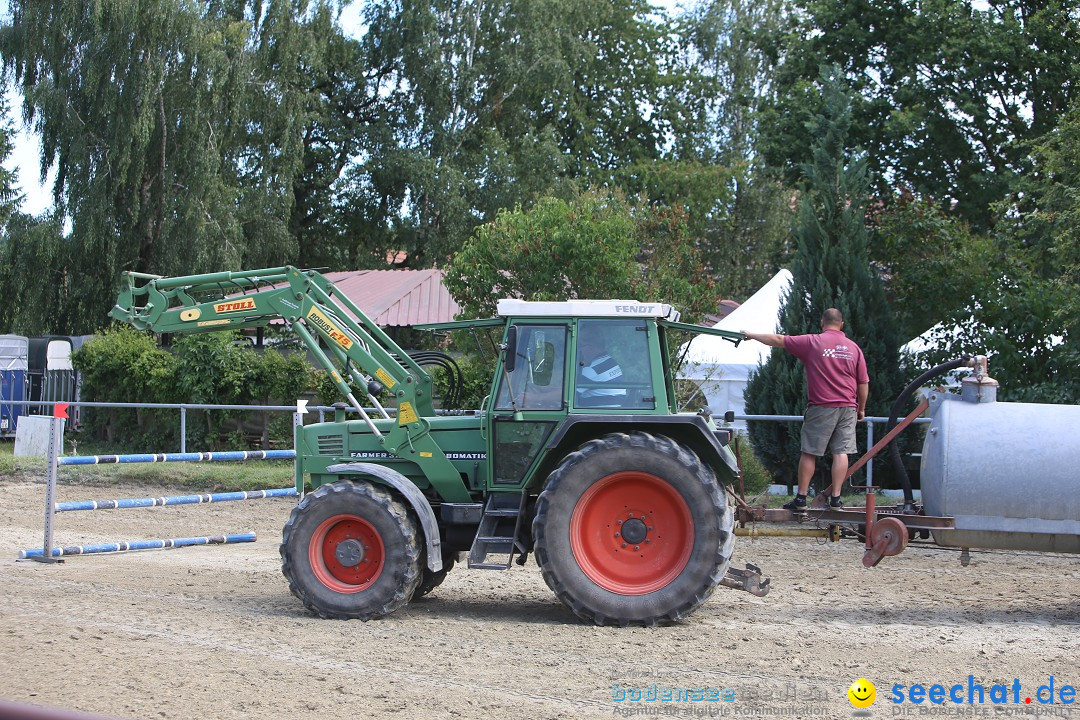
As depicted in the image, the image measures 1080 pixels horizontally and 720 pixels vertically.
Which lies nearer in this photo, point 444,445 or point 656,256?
point 444,445

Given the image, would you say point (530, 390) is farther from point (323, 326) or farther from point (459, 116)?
point (459, 116)

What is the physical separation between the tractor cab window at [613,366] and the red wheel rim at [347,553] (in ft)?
6.28

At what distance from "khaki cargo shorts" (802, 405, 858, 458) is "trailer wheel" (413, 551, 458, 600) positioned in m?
3.13

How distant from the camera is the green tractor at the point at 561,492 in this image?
826cm

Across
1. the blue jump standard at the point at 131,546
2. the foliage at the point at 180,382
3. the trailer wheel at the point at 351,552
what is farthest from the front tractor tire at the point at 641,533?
the foliage at the point at 180,382

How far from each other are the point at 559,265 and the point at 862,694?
1217 centimetres

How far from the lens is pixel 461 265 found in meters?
18.6

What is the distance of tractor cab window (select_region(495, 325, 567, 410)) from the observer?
8.59 metres

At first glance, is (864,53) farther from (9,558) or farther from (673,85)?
(9,558)

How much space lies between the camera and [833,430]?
29.9ft

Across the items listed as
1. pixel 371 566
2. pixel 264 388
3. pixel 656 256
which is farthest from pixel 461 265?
pixel 371 566

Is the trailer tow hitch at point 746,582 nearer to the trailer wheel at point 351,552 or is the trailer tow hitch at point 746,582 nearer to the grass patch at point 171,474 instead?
the trailer wheel at point 351,552

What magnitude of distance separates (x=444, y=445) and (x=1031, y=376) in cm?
1025

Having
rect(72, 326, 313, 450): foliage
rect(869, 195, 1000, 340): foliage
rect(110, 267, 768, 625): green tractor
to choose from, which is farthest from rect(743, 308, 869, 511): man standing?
rect(72, 326, 313, 450): foliage
